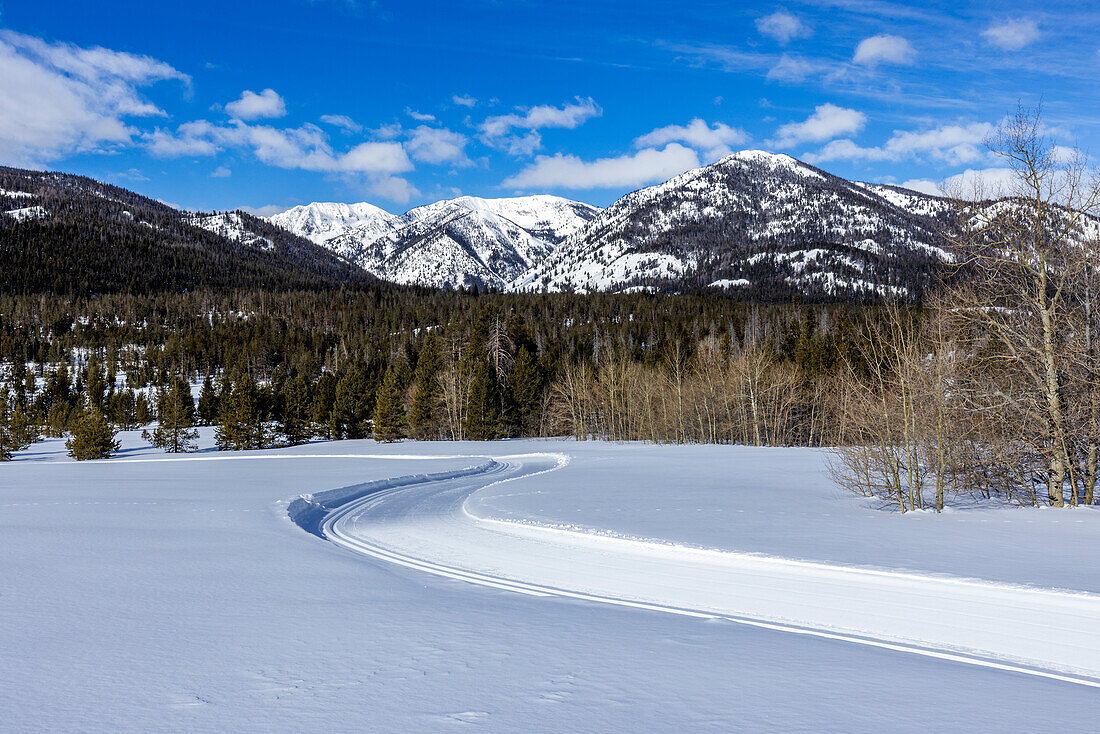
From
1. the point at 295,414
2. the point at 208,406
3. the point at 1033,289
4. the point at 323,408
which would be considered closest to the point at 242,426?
the point at 295,414

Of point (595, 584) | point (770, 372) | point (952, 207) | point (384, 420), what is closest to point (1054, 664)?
point (595, 584)

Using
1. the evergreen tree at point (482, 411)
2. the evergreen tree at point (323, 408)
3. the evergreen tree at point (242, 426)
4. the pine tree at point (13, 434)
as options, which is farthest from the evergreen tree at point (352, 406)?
the pine tree at point (13, 434)

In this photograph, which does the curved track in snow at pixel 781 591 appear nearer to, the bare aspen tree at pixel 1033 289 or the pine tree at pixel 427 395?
the bare aspen tree at pixel 1033 289

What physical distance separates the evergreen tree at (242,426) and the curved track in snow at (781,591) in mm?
57614

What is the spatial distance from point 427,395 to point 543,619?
200ft

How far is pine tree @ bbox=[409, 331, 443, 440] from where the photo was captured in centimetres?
6662

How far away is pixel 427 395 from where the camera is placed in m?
67.5

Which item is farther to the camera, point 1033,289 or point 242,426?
point 242,426

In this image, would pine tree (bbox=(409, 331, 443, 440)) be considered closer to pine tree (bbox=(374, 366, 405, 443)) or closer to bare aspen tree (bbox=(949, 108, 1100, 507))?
pine tree (bbox=(374, 366, 405, 443))

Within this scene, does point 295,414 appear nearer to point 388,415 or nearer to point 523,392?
point 388,415

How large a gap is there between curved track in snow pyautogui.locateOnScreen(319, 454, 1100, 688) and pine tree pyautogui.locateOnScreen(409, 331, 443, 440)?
51.5 meters

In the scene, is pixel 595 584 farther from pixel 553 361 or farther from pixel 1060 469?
pixel 553 361

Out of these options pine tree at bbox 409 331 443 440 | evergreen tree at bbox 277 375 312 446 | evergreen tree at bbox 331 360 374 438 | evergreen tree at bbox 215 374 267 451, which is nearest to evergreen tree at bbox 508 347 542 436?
pine tree at bbox 409 331 443 440

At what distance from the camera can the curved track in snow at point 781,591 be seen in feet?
24.0
